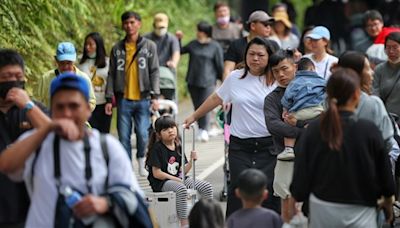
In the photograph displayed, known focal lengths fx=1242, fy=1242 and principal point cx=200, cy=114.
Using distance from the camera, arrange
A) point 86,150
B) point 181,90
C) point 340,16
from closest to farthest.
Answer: point 86,150 → point 181,90 → point 340,16

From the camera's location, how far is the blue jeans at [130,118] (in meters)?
15.3

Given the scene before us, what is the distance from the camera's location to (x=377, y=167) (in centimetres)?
816

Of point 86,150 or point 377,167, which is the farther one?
point 377,167

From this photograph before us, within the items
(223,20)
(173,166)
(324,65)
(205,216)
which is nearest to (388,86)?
(324,65)

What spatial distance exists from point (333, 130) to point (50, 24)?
974 centimetres

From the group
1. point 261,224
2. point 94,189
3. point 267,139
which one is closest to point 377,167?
point 261,224

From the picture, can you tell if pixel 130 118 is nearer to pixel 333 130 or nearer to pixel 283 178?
pixel 283 178

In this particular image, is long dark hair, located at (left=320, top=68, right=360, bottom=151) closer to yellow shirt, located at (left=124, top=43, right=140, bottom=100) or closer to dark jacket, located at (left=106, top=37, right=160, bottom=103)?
dark jacket, located at (left=106, top=37, right=160, bottom=103)

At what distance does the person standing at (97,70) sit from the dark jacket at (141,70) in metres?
0.10

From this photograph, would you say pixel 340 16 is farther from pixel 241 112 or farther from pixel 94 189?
pixel 94 189

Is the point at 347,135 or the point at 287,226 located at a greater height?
the point at 347,135

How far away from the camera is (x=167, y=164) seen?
11977 mm

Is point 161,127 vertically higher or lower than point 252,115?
lower

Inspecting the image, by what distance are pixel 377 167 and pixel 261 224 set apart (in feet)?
2.93
